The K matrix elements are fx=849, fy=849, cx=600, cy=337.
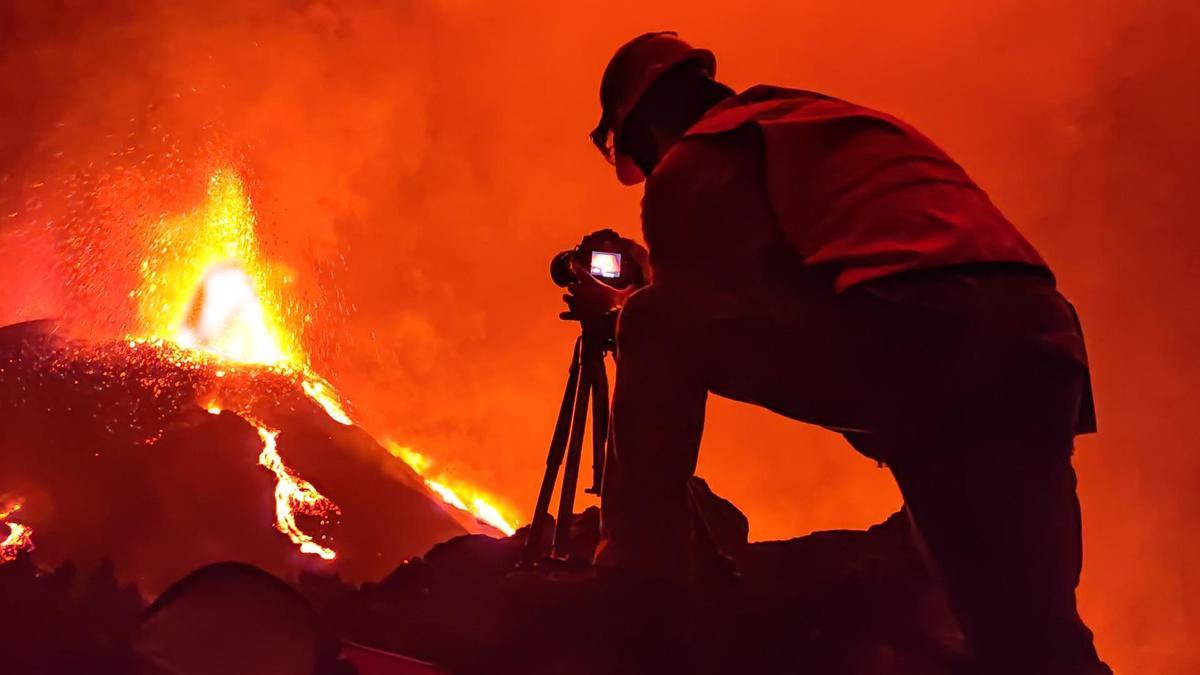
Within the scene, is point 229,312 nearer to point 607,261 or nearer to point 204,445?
point 204,445

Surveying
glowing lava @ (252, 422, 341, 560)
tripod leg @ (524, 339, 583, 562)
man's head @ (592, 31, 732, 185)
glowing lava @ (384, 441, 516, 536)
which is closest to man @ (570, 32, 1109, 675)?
man's head @ (592, 31, 732, 185)

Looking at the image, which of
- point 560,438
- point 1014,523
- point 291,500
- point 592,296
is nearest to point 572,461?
point 560,438

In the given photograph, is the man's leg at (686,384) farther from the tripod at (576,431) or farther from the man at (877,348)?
the tripod at (576,431)

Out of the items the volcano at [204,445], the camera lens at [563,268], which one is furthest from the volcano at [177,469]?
the camera lens at [563,268]

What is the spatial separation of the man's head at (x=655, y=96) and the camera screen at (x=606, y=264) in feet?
0.49

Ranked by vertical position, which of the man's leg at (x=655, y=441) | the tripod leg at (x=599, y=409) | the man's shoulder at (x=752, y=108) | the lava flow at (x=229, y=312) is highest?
the lava flow at (x=229, y=312)

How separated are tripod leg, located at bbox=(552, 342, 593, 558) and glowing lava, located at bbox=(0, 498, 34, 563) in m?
0.89

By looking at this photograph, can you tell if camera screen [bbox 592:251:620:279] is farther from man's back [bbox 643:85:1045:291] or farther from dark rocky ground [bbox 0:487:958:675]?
dark rocky ground [bbox 0:487:958:675]

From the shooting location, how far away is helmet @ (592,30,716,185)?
994 millimetres

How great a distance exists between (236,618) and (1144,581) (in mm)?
1853

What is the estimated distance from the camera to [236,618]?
0.86m

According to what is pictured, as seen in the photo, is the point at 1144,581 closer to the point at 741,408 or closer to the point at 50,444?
the point at 741,408

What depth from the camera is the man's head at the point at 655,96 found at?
995 millimetres

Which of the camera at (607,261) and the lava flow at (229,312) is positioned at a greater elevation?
the lava flow at (229,312)
